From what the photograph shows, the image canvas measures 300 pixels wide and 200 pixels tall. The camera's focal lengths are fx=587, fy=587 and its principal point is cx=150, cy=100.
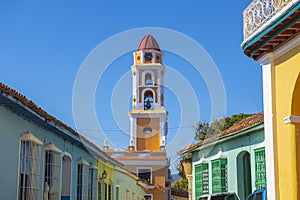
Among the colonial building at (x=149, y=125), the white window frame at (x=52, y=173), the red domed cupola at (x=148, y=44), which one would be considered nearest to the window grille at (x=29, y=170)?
the white window frame at (x=52, y=173)

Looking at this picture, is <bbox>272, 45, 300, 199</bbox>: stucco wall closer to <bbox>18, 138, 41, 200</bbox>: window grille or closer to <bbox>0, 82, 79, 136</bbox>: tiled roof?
<bbox>0, 82, 79, 136</bbox>: tiled roof

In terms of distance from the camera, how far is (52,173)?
1419cm

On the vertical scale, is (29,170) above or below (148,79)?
below

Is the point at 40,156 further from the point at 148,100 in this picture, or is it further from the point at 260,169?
the point at 148,100

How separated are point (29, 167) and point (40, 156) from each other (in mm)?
722

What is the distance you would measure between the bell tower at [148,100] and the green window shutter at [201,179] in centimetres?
2348

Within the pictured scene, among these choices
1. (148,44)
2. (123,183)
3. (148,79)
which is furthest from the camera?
(148,44)

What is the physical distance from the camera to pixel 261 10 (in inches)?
378

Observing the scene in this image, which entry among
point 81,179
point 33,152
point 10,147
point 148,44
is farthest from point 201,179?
point 148,44

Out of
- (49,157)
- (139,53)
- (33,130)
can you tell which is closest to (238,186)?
(49,157)

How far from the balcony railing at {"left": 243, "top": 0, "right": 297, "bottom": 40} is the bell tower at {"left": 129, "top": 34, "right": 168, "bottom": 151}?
109 ft

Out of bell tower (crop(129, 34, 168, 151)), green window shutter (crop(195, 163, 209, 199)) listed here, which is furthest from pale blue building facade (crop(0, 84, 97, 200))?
bell tower (crop(129, 34, 168, 151))

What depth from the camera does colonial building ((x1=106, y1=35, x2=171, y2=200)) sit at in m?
43.6

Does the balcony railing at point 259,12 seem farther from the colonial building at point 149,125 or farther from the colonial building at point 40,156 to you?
the colonial building at point 149,125
